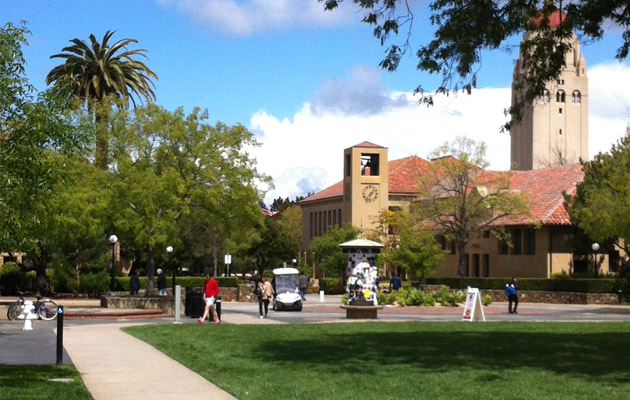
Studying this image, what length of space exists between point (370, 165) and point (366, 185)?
2420 mm

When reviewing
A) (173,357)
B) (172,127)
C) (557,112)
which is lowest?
(173,357)

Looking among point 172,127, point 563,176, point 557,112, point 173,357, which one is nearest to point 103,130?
point 172,127

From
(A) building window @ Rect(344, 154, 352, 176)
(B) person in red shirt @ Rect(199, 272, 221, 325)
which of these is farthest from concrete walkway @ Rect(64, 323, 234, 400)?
(A) building window @ Rect(344, 154, 352, 176)

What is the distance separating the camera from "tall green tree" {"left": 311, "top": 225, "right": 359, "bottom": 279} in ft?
244

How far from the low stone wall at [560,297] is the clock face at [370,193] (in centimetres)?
3020

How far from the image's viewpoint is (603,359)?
1934 centimetres

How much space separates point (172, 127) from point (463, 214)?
28.4 metres

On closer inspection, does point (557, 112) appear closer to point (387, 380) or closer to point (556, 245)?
point (556, 245)

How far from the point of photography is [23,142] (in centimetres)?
1991

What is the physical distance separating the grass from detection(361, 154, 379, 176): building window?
71756mm

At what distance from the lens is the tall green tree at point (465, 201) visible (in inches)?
2552

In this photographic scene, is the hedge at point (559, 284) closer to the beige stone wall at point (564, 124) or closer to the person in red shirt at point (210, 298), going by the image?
the person in red shirt at point (210, 298)

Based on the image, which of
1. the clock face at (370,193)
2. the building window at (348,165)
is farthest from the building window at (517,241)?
the building window at (348,165)

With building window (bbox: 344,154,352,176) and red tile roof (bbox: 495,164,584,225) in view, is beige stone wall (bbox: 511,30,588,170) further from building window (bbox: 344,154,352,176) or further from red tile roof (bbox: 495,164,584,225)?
red tile roof (bbox: 495,164,584,225)
